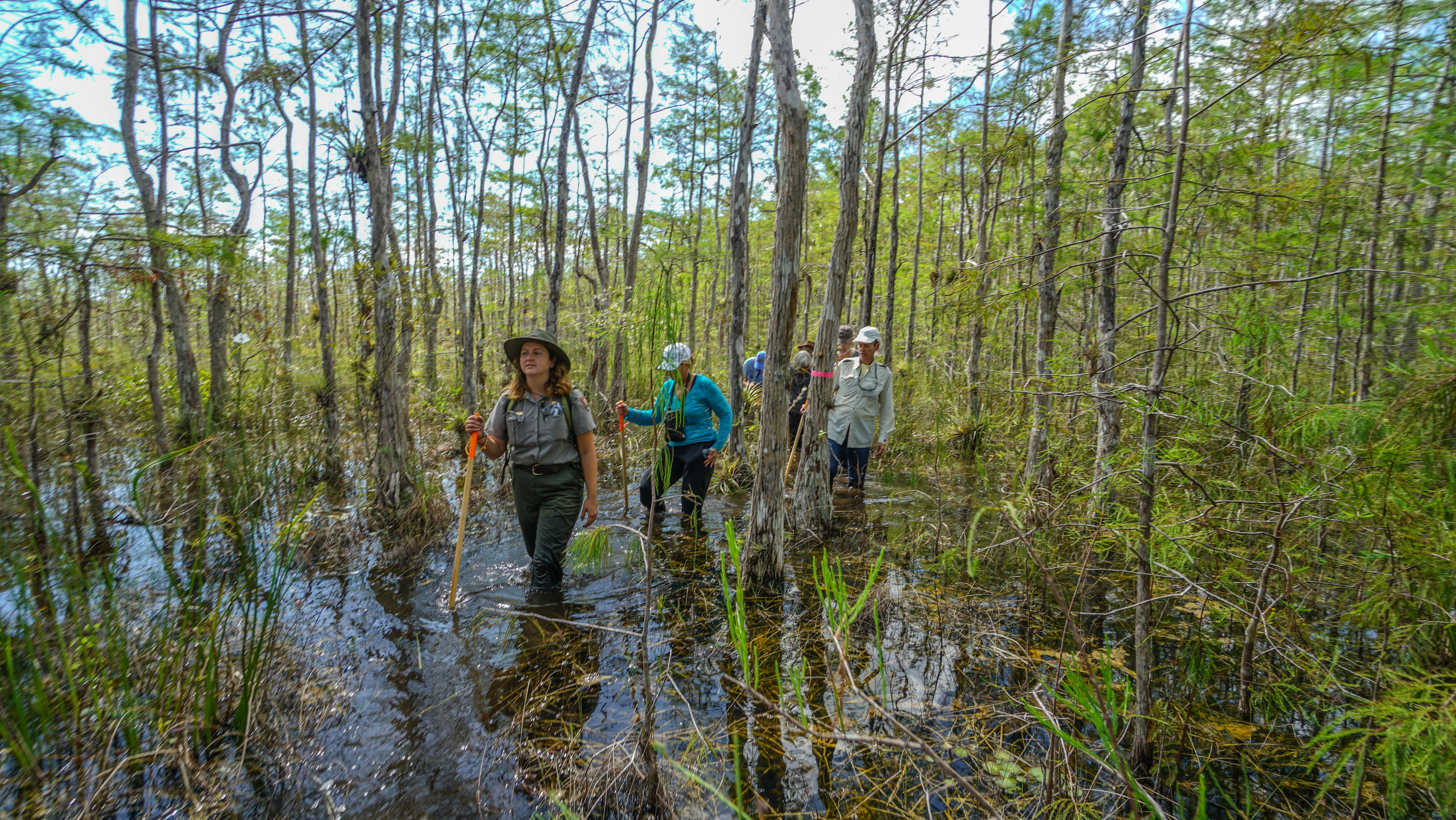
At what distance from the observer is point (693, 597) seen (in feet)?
14.9

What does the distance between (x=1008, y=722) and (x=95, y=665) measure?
423 cm

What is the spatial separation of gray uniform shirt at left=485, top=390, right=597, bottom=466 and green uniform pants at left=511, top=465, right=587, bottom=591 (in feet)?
0.39

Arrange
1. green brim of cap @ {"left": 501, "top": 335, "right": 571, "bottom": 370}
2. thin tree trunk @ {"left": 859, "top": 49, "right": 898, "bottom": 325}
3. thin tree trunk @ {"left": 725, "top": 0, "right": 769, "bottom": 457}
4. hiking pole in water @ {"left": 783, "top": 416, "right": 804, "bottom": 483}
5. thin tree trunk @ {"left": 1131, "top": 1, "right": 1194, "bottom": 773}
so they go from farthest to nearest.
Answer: thin tree trunk @ {"left": 725, "top": 0, "right": 769, "bottom": 457}, thin tree trunk @ {"left": 859, "top": 49, "right": 898, "bottom": 325}, hiking pole in water @ {"left": 783, "top": 416, "right": 804, "bottom": 483}, green brim of cap @ {"left": 501, "top": 335, "right": 571, "bottom": 370}, thin tree trunk @ {"left": 1131, "top": 1, "right": 1194, "bottom": 773}

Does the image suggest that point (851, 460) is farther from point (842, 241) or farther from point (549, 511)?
point (549, 511)

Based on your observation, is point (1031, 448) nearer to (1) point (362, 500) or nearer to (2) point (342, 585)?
(2) point (342, 585)

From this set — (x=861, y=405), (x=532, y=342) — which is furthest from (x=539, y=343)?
(x=861, y=405)

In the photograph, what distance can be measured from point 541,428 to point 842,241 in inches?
106

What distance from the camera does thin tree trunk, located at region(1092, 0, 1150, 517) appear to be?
9.47 ft

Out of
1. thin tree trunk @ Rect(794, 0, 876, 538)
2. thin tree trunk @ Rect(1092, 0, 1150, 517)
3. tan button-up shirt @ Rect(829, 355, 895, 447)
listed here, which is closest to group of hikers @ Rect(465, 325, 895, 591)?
thin tree trunk @ Rect(794, 0, 876, 538)

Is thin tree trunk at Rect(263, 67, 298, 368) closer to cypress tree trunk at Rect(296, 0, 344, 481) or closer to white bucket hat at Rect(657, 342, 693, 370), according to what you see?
cypress tree trunk at Rect(296, 0, 344, 481)

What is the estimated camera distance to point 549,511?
429cm

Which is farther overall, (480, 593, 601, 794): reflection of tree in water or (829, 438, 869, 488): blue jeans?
(829, 438, 869, 488): blue jeans

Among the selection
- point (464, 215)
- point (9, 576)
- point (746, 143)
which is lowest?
point (9, 576)

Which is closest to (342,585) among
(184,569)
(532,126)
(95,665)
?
(184,569)
